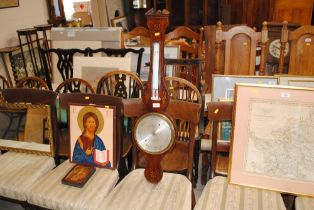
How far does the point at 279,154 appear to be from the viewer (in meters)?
1.33

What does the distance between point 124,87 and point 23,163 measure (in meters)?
0.76

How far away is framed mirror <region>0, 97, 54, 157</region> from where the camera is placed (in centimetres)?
170

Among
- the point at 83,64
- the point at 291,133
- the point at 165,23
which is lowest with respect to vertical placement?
the point at 291,133

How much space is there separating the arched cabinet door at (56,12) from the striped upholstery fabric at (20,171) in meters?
2.79

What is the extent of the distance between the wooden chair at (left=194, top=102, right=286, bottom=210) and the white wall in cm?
277

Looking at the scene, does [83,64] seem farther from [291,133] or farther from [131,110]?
[291,133]

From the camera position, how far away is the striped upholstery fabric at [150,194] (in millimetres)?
1287

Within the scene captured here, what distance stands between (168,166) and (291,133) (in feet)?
2.27

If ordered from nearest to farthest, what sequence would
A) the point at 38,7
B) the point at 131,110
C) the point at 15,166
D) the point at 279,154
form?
the point at 279,154 < the point at 131,110 < the point at 15,166 < the point at 38,7

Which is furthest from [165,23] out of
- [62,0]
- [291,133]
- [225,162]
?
[62,0]

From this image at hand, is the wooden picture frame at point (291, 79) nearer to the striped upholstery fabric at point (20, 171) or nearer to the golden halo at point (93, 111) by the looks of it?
the golden halo at point (93, 111)

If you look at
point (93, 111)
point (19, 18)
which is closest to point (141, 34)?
point (19, 18)

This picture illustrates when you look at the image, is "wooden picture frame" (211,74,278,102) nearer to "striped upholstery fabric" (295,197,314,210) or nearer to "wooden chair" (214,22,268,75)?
"wooden chair" (214,22,268,75)

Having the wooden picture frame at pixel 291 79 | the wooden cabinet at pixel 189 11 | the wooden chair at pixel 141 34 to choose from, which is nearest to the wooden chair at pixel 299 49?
the wooden picture frame at pixel 291 79
